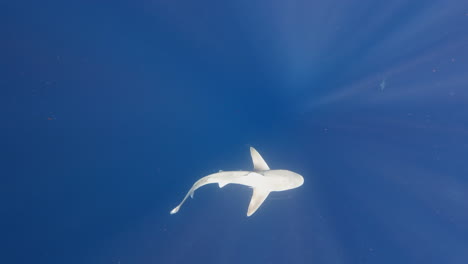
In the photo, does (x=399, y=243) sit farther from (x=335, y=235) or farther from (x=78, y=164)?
(x=78, y=164)

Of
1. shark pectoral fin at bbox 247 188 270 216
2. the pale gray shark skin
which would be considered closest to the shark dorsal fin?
the pale gray shark skin

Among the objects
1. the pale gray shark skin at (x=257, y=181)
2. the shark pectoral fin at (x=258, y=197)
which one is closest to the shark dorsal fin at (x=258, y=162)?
the pale gray shark skin at (x=257, y=181)

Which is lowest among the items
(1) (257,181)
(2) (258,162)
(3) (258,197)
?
(3) (258,197)

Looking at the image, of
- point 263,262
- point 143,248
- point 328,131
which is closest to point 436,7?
point 328,131

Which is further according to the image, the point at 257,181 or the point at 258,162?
the point at 258,162

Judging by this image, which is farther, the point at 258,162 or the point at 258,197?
the point at 258,162

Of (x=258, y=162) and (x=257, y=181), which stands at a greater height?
(x=258, y=162)

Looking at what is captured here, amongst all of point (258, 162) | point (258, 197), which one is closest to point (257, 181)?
point (258, 197)

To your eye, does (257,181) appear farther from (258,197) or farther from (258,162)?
(258,162)

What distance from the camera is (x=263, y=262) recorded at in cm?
349

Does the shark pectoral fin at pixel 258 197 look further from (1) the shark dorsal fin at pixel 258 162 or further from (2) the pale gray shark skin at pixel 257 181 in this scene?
(1) the shark dorsal fin at pixel 258 162

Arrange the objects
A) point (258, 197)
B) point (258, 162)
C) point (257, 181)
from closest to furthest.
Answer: point (257, 181), point (258, 197), point (258, 162)

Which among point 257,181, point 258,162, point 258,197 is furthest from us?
point 258,162

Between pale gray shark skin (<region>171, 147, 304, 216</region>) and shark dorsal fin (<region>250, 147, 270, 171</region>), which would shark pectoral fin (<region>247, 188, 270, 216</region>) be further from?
shark dorsal fin (<region>250, 147, 270, 171</region>)
